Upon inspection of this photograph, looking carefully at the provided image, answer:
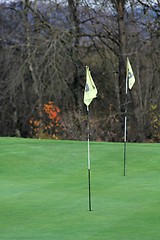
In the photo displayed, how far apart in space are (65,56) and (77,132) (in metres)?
3.60

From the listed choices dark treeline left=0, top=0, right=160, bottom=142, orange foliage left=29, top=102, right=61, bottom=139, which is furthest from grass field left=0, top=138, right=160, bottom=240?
orange foliage left=29, top=102, right=61, bottom=139

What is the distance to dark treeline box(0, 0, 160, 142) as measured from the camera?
1293 inches

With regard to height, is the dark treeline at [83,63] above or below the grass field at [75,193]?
above

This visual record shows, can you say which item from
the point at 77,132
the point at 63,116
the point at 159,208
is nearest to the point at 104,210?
the point at 159,208

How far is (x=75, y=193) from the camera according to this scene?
1170 centimetres

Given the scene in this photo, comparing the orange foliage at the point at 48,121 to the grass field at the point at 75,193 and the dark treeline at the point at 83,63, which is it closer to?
the dark treeline at the point at 83,63

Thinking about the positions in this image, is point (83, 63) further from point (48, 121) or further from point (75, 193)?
point (75, 193)

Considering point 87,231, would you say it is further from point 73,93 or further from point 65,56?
point 73,93

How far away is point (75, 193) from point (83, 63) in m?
24.6

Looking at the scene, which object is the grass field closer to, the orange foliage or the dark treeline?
the dark treeline

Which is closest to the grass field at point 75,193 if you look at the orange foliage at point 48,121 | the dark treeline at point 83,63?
the dark treeline at point 83,63

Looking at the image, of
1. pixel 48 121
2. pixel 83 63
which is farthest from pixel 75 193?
pixel 48 121

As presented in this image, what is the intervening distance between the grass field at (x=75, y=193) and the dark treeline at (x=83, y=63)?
13.4 meters

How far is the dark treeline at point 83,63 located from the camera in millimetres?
32844
